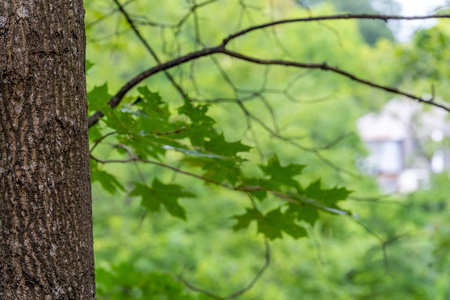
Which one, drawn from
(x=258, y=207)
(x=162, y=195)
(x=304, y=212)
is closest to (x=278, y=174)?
(x=304, y=212)

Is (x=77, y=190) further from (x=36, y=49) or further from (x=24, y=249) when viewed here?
(x=36, y=49)

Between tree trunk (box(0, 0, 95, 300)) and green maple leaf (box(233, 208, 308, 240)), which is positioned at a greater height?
green maple leaf (box(233, 208, 308, 240))

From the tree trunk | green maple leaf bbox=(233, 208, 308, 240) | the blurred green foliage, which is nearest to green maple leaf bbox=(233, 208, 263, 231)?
Answer: green maple leaf bbox=(233, 208, 308, 240)

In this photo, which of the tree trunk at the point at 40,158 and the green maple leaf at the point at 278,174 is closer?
the tree trunk at the point at 40,158

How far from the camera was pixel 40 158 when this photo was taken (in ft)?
2.65

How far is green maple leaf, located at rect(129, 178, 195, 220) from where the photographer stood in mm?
1381

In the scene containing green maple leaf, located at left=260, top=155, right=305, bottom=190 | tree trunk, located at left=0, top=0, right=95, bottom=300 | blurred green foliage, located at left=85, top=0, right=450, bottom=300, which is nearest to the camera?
tree trunk, located at left=0, top=0, right=95, bottom=300

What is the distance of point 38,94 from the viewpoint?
817mm

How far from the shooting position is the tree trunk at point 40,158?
80 centimetres

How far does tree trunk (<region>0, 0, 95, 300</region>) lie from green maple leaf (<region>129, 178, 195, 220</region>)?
0.53 meters

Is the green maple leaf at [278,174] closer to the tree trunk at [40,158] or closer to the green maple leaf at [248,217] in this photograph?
the green maple leaf at [248,217]

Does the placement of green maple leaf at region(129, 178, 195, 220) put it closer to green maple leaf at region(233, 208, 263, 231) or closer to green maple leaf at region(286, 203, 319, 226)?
green maple leaf at region(233, 208, 263, 231)

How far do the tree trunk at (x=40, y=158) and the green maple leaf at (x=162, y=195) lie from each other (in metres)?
0.53

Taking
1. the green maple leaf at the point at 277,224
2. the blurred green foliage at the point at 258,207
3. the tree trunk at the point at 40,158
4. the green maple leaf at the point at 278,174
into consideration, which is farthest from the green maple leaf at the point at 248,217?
the blurred green foliage at the point at 258,207
